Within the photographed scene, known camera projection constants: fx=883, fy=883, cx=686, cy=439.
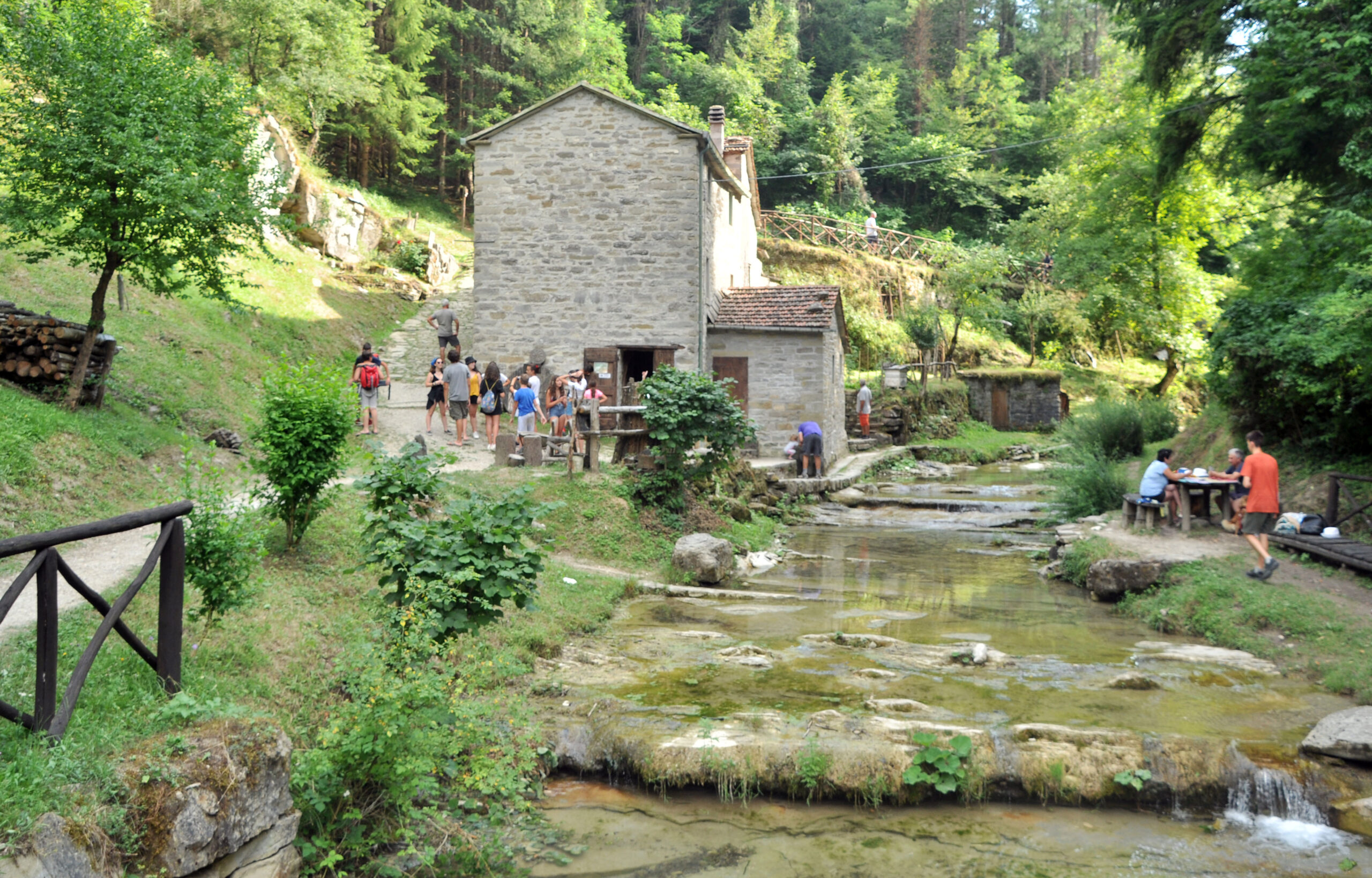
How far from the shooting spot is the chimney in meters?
23.8

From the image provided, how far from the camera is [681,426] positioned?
12.6 meters

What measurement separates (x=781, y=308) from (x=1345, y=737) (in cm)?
1576

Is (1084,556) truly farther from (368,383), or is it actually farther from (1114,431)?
(368,383)

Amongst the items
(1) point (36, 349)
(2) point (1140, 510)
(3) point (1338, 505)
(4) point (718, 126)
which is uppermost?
(4) point (718, 126)

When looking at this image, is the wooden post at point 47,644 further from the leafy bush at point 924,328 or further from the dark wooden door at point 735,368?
the leafy bush at point 924,328

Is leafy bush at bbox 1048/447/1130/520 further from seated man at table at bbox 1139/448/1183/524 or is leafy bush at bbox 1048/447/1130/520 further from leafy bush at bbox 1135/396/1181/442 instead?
leafy bush at bbox 1135/396/1181/442

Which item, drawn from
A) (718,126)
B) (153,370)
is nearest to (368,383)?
(153,370)

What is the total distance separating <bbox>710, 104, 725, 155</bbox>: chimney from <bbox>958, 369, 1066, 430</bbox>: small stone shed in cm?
1315

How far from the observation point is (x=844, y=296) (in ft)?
107

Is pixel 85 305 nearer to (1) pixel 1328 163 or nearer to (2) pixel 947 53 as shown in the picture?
(1) pixel 1328 163

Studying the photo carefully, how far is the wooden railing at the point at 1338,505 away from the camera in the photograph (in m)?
10.3

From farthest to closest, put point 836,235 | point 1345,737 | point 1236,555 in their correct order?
point 836,235
point 1236,555
point 1345,737

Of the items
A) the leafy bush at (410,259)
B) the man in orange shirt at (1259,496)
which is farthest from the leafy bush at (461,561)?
the leafy bush at (410,259)

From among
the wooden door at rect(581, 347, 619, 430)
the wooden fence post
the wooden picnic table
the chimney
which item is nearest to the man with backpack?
the wooden door at rect(581, 347, 619, 430)
